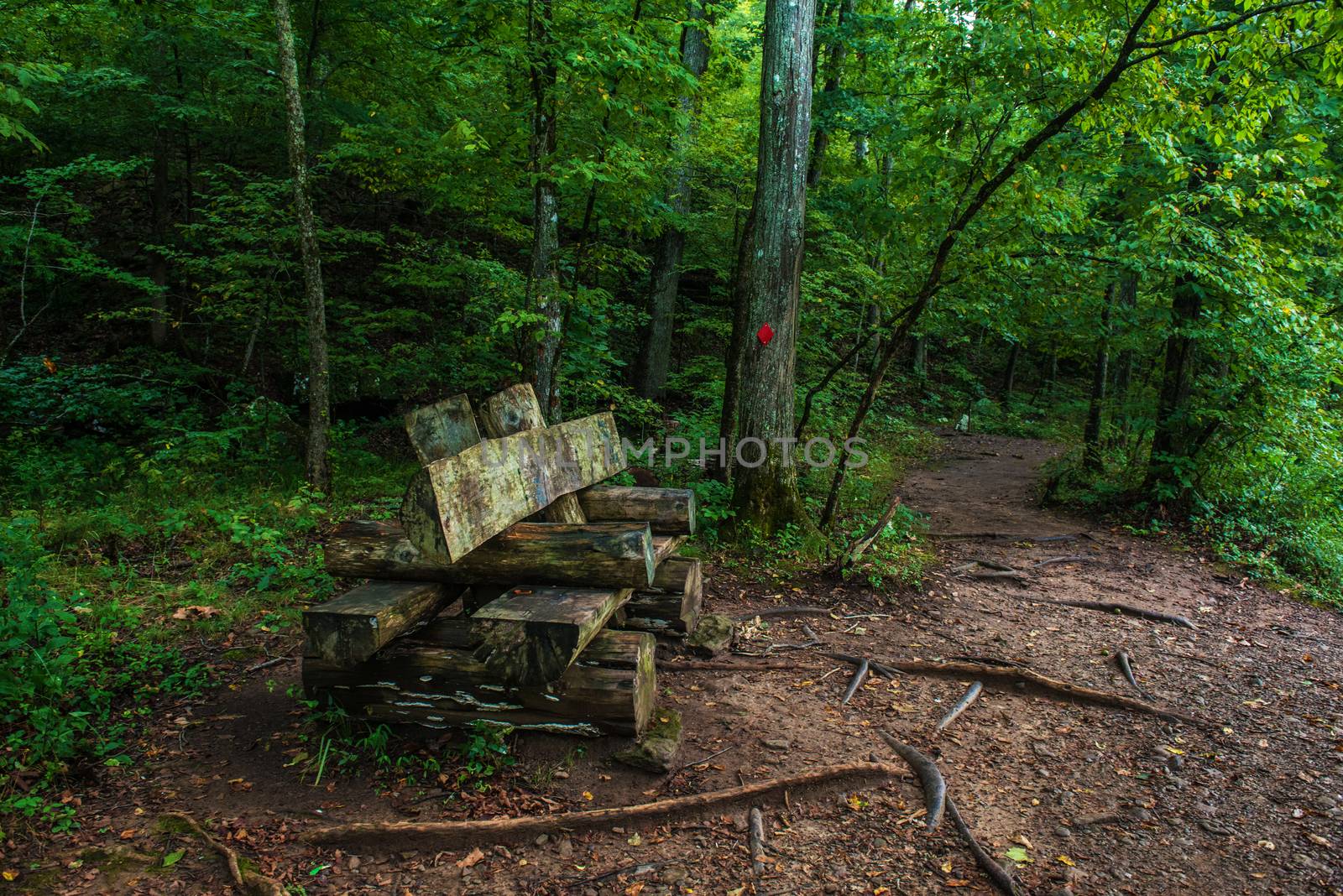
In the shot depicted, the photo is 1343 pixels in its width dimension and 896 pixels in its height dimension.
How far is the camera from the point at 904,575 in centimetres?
682

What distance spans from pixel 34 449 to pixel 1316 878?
41.6 ft

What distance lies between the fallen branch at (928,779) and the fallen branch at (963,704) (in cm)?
41

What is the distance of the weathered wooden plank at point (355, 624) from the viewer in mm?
3504

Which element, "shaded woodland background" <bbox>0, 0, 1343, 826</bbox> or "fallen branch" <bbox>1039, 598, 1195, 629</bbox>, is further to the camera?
"fallen branch" <bbox>1039, 598, 1195, 629</bbox>

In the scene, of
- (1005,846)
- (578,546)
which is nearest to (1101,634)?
(1005,846)

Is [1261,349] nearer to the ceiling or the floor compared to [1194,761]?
nearer to the ceiling

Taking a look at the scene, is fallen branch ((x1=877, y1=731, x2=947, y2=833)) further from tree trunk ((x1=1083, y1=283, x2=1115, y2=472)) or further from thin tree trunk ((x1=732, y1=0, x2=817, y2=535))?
tree trunk ((x1=1083, y1=283, x2=1115, y2=472))

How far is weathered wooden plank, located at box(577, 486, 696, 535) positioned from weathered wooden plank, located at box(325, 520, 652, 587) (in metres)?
1.18

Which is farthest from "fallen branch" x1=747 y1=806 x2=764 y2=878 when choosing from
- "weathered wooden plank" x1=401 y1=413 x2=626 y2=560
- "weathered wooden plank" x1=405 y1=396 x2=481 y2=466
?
"weathered wooden plank" x1=405 y1=396 x2=481 y2=466

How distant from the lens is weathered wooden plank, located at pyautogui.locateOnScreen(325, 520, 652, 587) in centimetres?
388

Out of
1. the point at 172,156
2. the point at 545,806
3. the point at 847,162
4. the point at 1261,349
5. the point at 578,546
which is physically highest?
the point at 847,162

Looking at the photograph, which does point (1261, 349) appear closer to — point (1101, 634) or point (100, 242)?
point (1101, 634)

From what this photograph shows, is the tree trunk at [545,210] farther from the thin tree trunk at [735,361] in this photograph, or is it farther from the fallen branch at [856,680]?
the fallen branch at [856,680]

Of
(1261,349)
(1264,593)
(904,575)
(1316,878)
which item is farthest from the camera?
(1261,349)
